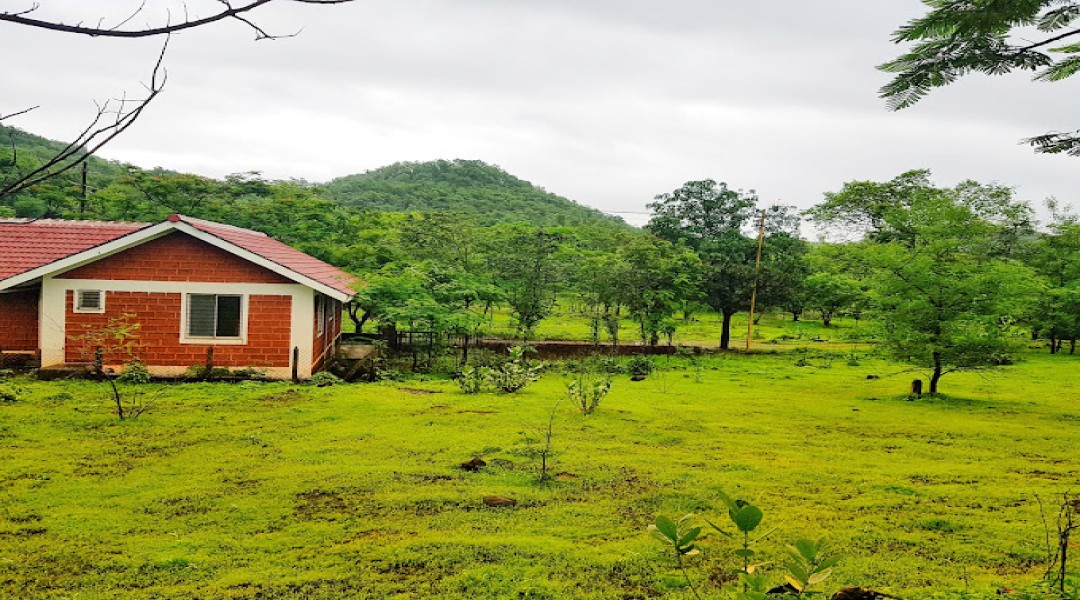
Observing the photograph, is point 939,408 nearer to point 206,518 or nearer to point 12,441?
point 206,518

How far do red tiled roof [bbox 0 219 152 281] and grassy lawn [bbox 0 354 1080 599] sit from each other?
343 cm

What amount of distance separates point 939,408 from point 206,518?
42.8 ft

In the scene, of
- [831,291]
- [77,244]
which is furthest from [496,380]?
[831,291]

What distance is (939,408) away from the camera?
531 inches

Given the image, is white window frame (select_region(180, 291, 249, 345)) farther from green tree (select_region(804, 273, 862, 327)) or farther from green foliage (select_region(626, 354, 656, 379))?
green tree (select_region(804, 273, 862, 327))

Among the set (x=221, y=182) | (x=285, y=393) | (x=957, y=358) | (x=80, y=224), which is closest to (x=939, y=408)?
(x=957, y=358)

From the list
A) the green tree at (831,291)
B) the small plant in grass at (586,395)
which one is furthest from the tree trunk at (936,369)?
the green tree at (831,291)

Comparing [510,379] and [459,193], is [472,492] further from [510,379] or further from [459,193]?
[459,193]

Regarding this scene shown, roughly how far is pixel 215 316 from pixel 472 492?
10.1 meters

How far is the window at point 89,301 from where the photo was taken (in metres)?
14.1

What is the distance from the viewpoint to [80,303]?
14.1 metres

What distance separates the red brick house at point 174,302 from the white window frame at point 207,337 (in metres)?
0.02

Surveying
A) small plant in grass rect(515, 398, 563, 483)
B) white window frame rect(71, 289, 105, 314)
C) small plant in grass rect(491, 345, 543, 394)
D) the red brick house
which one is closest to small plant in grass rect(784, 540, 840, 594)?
small plant in grass rect(515, 398, 563, 483)

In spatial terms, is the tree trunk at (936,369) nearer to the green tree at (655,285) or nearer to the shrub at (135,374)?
the green tree at (655,285)
